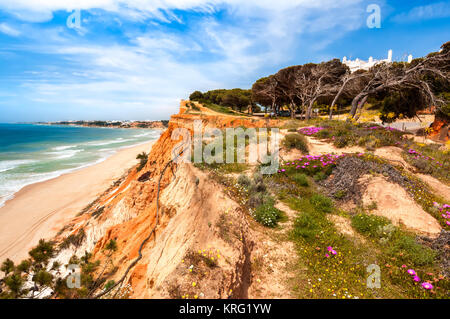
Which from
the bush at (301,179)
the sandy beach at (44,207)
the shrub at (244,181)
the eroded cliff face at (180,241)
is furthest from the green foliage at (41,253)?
A: the sandy beach at (44,207)

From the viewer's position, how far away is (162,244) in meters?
5.56

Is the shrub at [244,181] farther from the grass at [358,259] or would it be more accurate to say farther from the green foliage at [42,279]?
the green foliage at [42,279]

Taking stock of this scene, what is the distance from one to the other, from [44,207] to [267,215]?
19936 mm

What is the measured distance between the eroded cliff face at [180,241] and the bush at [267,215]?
0.64 metres

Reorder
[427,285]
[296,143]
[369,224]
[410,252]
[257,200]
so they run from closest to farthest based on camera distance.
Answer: [427,285], [410,252], [369,224], [257,200], [296,143]

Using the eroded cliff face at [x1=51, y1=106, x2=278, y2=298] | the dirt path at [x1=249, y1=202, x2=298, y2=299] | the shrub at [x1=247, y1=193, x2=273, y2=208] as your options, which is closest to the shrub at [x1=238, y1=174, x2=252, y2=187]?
the shrub at [x1=247, y1=193, x2=273, y2=208]

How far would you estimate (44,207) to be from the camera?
15562 millimetres

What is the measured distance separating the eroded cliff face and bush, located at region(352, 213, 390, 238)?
317 centimetres

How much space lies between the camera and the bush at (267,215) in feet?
17.2

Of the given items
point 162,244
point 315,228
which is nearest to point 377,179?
point 315,228

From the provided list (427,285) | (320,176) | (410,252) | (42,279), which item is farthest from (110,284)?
(320,176)

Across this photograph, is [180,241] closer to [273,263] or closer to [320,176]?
[273,263]

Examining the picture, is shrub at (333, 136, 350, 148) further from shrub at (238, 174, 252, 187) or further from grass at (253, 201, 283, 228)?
grass at (253, 201, 283, 228)
